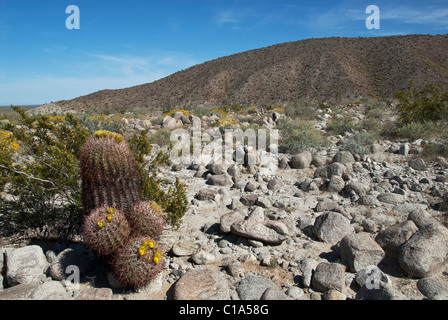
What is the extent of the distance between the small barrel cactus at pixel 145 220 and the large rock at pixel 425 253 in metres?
2.61

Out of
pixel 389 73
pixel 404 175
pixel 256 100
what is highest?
pixel 389 73

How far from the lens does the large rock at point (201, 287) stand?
2.74 metres

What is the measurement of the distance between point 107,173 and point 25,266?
1297 millimetres

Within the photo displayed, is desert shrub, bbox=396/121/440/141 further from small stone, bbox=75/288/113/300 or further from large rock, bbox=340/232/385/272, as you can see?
small stone, bbox=75/288/113/300

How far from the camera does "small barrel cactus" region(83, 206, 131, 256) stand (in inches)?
110

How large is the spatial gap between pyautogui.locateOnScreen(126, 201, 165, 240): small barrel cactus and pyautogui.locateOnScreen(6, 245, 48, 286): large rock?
110 centimetres

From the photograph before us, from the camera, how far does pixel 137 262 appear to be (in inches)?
107

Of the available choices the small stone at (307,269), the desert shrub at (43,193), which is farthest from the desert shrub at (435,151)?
the desert shrub at (43,193)

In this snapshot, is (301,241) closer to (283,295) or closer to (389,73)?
(283,295)

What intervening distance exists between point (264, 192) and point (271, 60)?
1945 inches

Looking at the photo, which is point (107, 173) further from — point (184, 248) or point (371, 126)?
point (371, 126)

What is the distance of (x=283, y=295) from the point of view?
9.03 feet

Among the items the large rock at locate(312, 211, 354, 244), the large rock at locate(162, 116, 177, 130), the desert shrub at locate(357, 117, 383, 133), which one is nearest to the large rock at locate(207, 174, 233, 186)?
the large rock at locate(312, 211, 354, 244)

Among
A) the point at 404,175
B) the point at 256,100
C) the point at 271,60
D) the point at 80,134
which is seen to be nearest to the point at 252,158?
the point at 404,175
